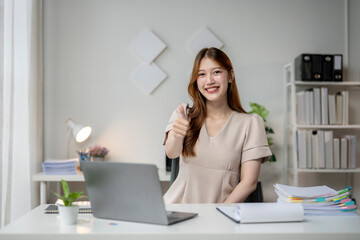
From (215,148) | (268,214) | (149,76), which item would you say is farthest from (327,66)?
(268,214)

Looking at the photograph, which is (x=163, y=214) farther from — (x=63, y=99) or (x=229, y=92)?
(x=63, y=99)

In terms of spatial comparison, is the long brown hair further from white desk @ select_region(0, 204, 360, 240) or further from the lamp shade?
the lamp shade

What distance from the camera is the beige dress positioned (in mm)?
2018

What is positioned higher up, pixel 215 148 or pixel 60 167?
pixel 215 148

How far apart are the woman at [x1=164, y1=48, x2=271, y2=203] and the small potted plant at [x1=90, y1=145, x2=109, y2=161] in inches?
57.9

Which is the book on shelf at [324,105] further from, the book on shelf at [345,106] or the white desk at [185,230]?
the white desk at [185,230]

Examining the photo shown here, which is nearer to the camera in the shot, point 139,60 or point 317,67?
point 317,67

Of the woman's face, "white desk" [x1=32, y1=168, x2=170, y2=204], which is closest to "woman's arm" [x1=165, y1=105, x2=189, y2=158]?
the woman's face

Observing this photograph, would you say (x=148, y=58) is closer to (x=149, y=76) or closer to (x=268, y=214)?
(x=149, y=76)

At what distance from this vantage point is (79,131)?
133 inches

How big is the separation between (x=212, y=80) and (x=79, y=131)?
5.32 ft

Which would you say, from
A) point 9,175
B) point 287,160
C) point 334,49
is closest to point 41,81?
point 9,175

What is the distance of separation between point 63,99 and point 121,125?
540 mm

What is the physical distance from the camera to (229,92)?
2.21m
